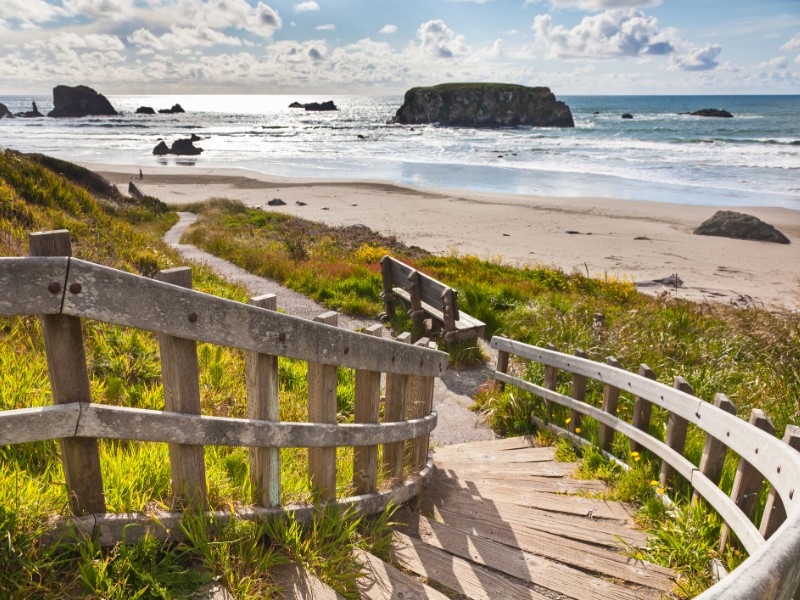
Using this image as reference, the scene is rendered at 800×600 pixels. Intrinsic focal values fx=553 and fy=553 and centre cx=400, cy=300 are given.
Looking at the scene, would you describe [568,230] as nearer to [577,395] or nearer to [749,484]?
[577,395]

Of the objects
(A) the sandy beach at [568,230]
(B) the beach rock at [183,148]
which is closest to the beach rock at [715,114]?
(A) the sandy beach at [568,230]

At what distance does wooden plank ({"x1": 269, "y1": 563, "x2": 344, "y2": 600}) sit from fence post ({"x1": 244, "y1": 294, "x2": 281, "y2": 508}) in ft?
1.01

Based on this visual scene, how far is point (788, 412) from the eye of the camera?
486 centimetres

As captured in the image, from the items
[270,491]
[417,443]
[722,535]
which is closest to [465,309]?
[417,443]

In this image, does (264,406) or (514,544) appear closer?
(264,406)

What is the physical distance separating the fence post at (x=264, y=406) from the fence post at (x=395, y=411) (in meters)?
1.06

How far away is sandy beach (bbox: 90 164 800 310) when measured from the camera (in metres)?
16.1

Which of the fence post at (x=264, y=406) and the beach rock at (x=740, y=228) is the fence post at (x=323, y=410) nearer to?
the fence post at (x=264, y=406)

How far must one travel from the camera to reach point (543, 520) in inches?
146

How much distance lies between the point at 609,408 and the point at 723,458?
1345mm

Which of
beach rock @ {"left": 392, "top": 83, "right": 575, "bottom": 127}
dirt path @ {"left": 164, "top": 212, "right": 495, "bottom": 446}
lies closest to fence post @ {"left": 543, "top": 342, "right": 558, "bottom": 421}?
dirt path @ {"left": 164, "top": 212, "right": 495, "bottom": 446}

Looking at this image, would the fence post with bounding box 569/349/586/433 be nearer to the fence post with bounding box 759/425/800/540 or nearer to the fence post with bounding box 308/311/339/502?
the fence post with bounding box 759/425/800/540

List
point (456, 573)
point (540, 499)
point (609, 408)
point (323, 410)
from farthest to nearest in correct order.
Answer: point (609, 408) → point (540, 499) → point (456, 573) → point (323, 410)

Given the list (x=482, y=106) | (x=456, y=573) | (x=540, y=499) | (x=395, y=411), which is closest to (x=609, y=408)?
(x=540, y=499)
